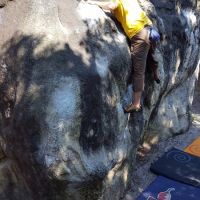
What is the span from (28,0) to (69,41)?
602 mm

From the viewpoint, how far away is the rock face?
4.22 m

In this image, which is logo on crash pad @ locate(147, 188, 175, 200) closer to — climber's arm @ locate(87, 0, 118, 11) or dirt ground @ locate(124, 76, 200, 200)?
dirt ground @ locate(124, 76, 200, 200)

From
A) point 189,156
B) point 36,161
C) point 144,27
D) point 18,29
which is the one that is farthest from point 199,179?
point 18,29

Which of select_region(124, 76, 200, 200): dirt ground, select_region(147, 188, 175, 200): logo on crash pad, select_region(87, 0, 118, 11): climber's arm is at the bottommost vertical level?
select_region(124, 76, 200, 200): dirt ground

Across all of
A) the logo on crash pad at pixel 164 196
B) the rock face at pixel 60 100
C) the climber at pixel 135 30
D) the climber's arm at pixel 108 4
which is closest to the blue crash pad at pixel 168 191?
the logo on crash pad at pixel 164 196

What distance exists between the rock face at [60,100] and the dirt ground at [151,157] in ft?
2.58

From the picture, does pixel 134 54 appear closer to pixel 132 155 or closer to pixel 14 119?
pixel 132 155

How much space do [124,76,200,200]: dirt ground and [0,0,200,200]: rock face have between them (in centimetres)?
79

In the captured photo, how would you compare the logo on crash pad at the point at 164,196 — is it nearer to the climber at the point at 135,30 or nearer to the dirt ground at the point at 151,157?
the dirt ground at the point at 151,157

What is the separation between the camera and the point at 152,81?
5.85m

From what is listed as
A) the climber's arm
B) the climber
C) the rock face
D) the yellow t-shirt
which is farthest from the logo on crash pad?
the climber's arm

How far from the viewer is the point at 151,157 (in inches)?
260

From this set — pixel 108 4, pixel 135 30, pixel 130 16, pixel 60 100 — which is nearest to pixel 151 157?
pixel 135 30

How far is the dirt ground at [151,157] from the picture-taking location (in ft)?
19.0
